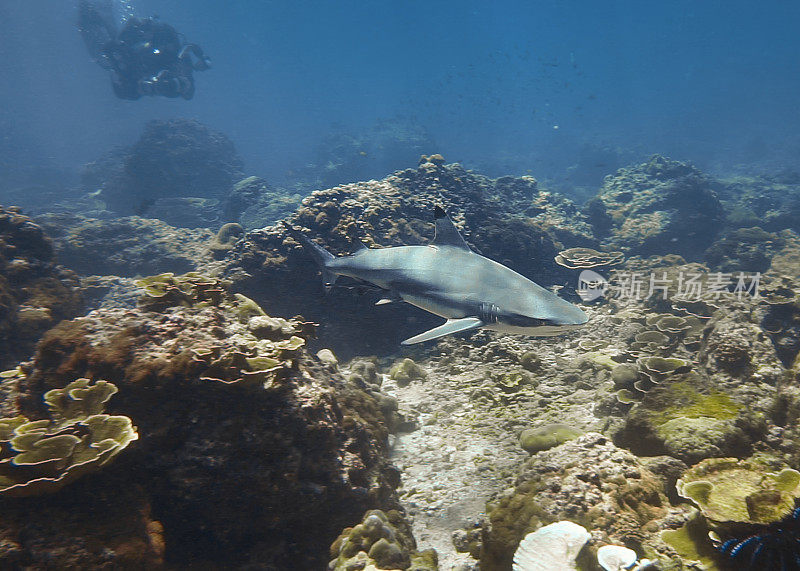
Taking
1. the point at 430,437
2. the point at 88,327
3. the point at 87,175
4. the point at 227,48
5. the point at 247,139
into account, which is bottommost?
the point at 430,437

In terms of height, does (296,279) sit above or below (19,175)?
below

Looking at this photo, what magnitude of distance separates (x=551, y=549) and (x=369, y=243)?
7.10 meters

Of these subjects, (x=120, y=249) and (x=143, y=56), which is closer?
(x=120, y=249)

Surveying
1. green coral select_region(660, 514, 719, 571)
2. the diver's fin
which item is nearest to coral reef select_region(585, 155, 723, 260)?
the diver's fin

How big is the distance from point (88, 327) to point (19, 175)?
72.0 meters

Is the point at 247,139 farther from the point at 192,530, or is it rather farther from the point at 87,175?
the point at 192,530

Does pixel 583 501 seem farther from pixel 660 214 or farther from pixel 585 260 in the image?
pixel 660 214

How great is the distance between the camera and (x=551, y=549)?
2.39 metres

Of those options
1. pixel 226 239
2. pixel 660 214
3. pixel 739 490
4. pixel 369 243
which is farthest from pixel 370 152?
pixel 739 490

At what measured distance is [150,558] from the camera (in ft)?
8.71

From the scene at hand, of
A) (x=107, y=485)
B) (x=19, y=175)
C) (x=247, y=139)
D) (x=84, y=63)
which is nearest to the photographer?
(x=107, y=485)

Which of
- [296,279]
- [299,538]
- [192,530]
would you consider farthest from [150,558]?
[296,279]

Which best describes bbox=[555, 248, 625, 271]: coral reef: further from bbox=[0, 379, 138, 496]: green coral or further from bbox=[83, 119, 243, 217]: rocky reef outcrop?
bbox=[83, 119, 243, 217]: rocky reef outcrop

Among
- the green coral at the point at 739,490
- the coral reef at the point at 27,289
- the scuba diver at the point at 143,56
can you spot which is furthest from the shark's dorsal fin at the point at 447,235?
the scuba diver at the point at 143,56
